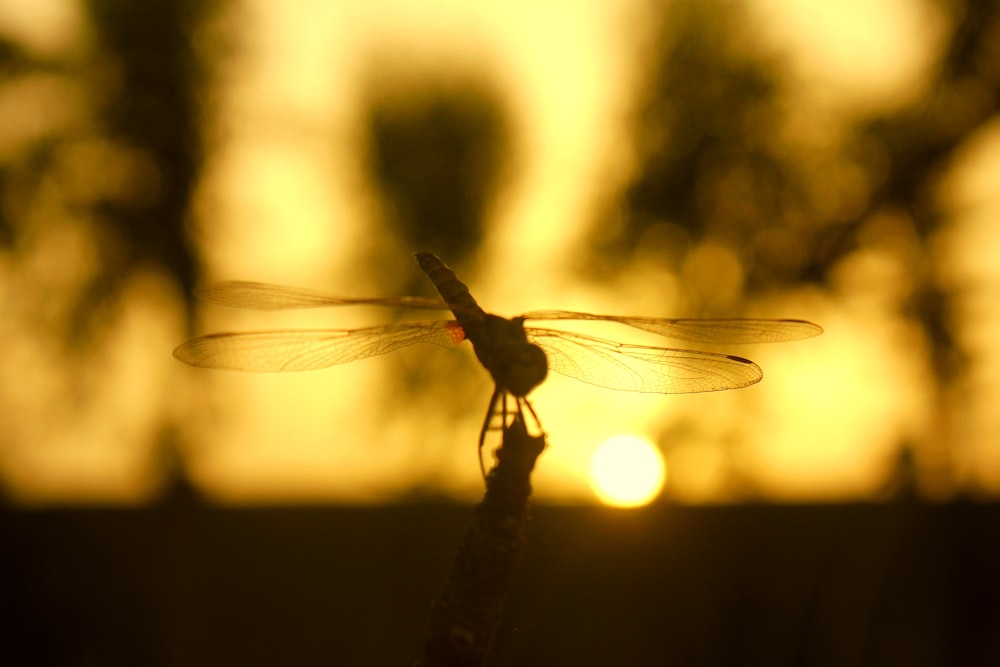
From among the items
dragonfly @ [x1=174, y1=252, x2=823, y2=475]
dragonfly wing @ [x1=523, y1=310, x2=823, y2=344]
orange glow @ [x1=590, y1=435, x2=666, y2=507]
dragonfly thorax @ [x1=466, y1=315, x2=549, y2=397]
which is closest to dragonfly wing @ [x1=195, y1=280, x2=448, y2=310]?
dragonfly @ [x1=174, y1=252, x2=823, y2=475]

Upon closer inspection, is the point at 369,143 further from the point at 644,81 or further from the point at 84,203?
the point at 84,203

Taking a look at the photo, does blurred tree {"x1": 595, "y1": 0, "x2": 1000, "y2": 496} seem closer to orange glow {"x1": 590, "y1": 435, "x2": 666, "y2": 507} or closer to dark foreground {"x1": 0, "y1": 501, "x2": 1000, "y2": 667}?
orange glow {"x1": 590, "y1": 435, "x2": 666, "y2": 507}

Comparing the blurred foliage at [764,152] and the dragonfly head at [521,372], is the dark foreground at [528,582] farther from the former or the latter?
the blurred foliage at [764,152]

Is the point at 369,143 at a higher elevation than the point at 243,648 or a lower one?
higher

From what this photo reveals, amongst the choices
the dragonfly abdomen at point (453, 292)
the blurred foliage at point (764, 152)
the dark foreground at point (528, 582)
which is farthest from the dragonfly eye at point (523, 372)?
the blurred foliage at point (764, 152)

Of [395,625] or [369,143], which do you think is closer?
[395,625]

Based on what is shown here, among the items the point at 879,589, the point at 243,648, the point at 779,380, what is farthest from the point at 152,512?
the point at 879,589
